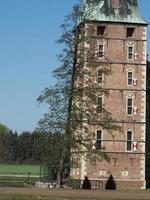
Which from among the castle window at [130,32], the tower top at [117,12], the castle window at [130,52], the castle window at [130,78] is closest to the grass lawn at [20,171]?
the castle window at [130,78]

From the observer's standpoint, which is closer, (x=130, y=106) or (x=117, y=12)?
(x=130, y=106)

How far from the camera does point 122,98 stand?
201ft

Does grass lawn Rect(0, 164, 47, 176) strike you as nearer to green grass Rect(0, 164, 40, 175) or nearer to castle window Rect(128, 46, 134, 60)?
green grass Rect(0, 164, 40, 175)

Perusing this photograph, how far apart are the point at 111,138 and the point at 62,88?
13975mm

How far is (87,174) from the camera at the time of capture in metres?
59.8

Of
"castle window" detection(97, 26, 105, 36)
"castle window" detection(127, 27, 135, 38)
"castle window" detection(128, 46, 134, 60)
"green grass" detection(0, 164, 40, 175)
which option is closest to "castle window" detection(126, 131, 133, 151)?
"castle window" detection(128, 46, 134, 60)

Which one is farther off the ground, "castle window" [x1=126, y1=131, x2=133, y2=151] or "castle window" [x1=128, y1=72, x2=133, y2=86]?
→ "castle window" [x1=128, y1=72, x2=133, y2=86]

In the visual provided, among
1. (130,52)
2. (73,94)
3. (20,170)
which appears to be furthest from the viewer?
(20,170)

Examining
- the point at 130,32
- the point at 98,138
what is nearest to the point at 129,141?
the point at 98,138

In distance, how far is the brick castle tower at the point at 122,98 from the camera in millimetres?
60250

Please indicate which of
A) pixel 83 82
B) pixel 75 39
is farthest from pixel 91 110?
pixel 75 39

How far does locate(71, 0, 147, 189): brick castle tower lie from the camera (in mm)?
60250

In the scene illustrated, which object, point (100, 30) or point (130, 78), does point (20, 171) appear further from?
point (100, 30)

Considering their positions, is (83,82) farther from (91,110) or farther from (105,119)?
(105,119)
